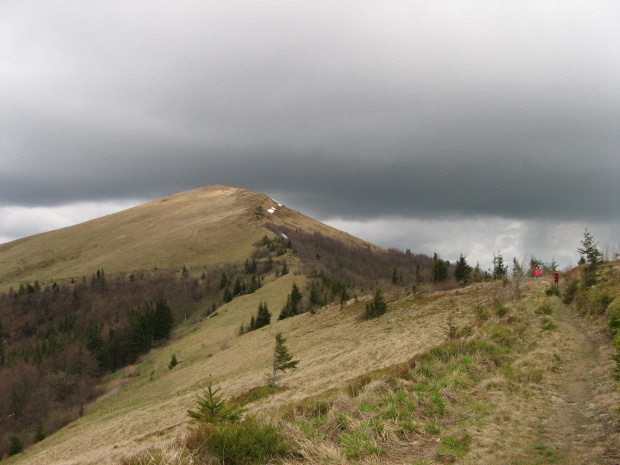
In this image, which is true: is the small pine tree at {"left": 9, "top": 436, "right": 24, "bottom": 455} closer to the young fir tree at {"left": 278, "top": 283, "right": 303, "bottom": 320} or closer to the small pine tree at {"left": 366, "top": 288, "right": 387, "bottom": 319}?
the young fir tree at {"left": 278, "top": 283, "right": 303, "bottom": 320}

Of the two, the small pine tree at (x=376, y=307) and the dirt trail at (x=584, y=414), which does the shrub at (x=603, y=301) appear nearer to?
the dirt trail at (x=584, y=414)

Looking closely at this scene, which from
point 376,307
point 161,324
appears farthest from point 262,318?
point 161,324

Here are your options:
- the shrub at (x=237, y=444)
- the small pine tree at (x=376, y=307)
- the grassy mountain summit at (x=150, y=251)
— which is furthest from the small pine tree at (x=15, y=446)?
the grassy mountain summit at (x=150, y=251)

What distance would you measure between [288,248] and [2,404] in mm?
90783

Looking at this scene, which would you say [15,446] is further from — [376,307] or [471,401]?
[471,401]

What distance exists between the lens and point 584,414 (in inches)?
319

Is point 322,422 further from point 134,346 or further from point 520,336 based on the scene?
point 134,346

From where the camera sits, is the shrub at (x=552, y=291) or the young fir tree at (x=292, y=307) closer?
the shrub at (x=552, y=291)

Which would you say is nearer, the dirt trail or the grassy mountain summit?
the dirt trail

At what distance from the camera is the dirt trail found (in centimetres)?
629

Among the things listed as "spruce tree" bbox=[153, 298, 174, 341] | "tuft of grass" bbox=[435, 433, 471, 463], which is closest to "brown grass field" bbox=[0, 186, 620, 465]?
"tuft of grass" bbox=[435, 433, 471, 463]

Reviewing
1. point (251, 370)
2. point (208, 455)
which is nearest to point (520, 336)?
point (208, 455)

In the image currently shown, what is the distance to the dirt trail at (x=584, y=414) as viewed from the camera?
20.6 feet

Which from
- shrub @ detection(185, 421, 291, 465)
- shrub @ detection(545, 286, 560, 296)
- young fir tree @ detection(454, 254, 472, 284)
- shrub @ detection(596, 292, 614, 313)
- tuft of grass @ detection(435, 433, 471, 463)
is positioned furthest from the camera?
young fir tree @ detection(454, 254, 472, 284)
